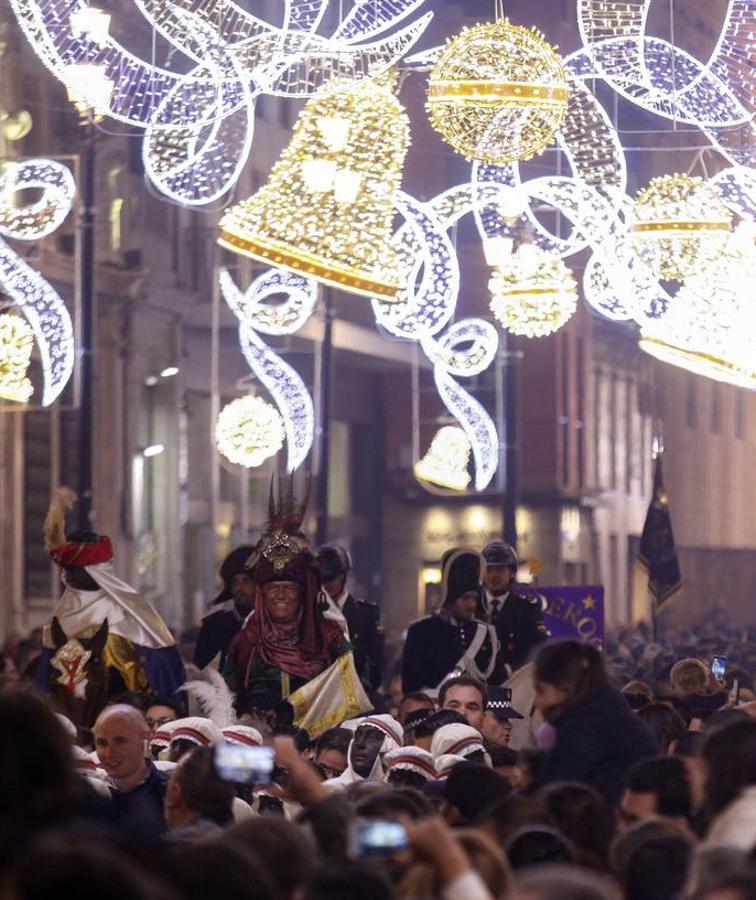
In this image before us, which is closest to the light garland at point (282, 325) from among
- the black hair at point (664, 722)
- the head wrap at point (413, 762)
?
the black hair at point (664, 722)

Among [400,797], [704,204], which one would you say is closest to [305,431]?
[704,204]

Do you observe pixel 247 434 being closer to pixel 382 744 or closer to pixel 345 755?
pixel 345 755

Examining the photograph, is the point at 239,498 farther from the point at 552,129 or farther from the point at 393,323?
the point at 552,129

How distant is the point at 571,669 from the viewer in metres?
9.23

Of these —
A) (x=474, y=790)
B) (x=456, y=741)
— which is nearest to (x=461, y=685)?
(x=456, y=741)

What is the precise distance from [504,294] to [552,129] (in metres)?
5.72

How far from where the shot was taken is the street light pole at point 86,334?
23203 mm

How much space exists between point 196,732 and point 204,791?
279 centimetres

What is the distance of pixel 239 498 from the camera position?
41.3 m

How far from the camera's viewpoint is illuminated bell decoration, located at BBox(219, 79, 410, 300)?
57.1 ft

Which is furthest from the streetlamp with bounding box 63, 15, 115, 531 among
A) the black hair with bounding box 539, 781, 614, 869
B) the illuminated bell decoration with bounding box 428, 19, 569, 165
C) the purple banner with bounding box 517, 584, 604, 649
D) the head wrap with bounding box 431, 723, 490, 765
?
the black hair with bounding box 539, 781, 614, 869

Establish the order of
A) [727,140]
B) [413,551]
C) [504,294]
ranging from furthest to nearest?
[413,551] → [727,140] → [504,294]

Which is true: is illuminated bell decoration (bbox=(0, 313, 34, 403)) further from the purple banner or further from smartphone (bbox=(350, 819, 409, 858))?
smartphone (bbox=(350, 819, 409, 858))

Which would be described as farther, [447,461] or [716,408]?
[716,408]
